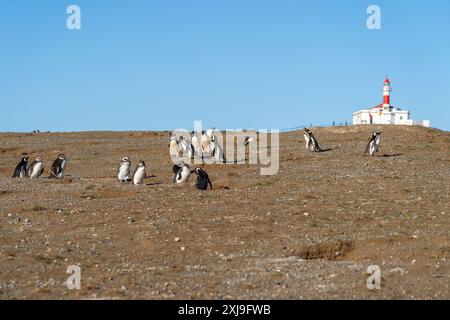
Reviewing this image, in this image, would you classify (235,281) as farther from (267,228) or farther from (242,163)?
(242,163)

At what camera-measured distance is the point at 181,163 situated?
2325 centimetres

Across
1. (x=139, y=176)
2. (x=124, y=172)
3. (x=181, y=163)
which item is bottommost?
(x=139, y=176)

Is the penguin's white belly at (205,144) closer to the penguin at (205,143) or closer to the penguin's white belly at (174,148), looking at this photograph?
the penguin at (205,143)

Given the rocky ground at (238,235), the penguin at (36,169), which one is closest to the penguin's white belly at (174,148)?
the rocky ground at (238,235)

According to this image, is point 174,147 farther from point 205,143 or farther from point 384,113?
point 384,113

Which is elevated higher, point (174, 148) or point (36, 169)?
point (174, 148)

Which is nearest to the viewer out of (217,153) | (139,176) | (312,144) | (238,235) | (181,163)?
(238,235)

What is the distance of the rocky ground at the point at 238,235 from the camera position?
972cm

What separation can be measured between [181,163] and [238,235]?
10257 millimetres

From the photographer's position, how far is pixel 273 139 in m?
35.8

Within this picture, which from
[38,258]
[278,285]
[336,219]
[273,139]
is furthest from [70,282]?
[273,139]

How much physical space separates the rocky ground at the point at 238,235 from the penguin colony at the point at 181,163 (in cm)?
78

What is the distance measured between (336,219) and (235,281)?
487 centimetres

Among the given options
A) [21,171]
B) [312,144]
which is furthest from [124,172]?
[312,144]
